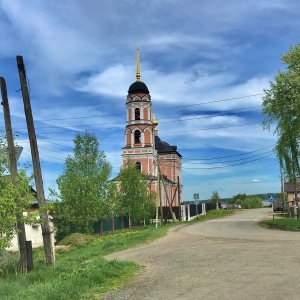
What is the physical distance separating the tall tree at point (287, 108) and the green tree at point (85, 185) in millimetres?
13846

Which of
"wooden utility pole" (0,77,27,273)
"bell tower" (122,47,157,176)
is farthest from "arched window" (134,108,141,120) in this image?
"wooden utility pole" (0,77,27,273)

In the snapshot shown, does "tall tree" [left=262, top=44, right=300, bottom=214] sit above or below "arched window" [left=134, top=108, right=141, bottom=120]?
below

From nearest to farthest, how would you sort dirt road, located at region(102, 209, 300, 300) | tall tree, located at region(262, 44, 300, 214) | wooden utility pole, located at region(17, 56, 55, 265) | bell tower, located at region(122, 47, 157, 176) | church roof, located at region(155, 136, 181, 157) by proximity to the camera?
dirt road, located at region(102, 209, 300, 300)
wooden utility pole, located at region(17, 56, 55, 265)
tall tree, located at region(262, 44, 300, 214)
bell tower, located at region(122, 47, 157, 176)
church roof, located at region(155, 136, 181, 157)

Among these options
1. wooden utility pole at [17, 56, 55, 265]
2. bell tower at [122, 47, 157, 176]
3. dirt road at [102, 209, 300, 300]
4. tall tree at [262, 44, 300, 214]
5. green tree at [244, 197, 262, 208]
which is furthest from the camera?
green tree at [244, 197, 262, 208]

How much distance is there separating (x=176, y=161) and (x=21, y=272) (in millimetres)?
72574

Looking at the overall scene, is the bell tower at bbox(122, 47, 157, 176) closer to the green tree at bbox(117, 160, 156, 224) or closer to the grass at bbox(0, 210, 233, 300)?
the green tree at bbox(117, 160, 156, 224)

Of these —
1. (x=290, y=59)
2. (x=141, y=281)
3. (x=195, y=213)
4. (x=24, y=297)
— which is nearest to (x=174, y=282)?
(x=141, y=281)

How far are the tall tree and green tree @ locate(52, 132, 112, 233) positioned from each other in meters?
13.8

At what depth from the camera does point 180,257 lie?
14594 millimetres

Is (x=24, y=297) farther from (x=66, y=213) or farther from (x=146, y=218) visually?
(x=146, y=218)

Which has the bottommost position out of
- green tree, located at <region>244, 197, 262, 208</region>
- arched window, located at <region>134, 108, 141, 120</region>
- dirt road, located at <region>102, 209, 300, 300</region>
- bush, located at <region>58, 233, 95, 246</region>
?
bush, located at <region>58, 233, 95, 246</region>

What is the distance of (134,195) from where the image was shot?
143 feet

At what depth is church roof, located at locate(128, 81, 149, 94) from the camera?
67625mm

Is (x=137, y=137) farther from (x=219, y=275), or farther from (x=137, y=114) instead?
(x=219, y=275)
